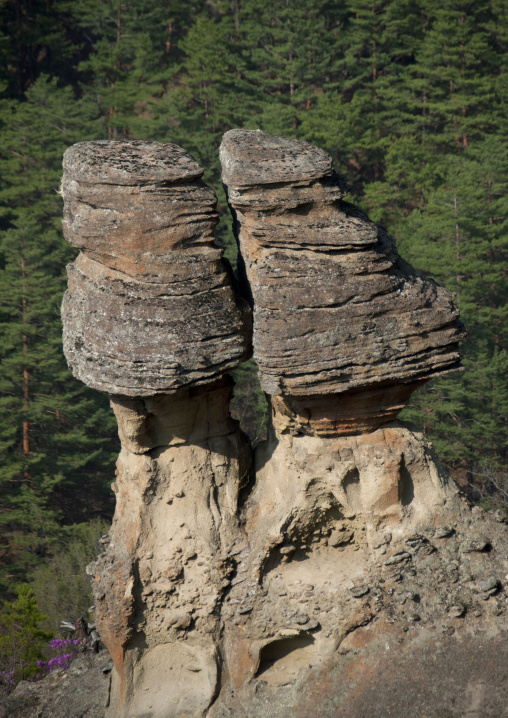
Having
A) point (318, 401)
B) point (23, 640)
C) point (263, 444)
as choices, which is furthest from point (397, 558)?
point (23, 640)

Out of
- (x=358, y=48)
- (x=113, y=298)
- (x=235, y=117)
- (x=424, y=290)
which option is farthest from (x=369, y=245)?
(x=358, y=48)

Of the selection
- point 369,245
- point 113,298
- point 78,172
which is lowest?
point 113,298

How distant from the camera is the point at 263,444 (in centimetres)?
1216

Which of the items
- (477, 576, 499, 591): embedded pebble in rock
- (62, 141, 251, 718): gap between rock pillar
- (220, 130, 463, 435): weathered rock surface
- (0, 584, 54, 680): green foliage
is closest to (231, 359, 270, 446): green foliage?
(0, 584, 54, 680): green foliage

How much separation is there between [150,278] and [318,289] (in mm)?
2001

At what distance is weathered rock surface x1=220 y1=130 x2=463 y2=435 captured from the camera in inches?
384

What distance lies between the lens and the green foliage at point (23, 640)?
1612 cm

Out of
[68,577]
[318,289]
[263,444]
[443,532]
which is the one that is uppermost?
[318,289]

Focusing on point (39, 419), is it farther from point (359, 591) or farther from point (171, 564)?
point (359, 591)

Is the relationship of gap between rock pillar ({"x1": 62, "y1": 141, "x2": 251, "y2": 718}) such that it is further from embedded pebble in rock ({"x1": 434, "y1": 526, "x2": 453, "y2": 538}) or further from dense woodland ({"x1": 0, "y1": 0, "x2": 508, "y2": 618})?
dense woodland ({"x1": 0, "y1": 0, "x2": 508, "y2": 618})

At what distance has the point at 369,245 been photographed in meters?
9.95

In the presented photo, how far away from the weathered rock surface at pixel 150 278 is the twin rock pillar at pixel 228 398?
24mm

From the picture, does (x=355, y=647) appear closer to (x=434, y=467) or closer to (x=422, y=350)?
(x=434, y=467)

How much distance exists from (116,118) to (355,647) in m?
33.4
